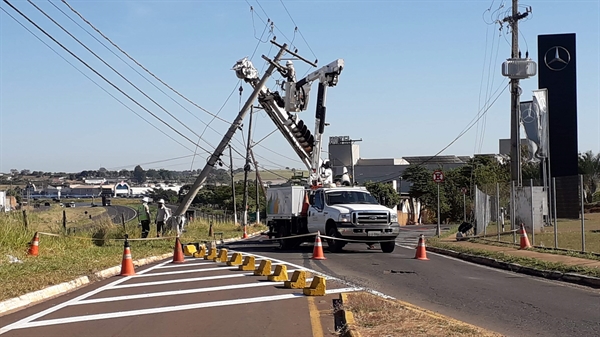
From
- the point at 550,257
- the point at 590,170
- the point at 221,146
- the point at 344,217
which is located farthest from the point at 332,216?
the point at 590,170

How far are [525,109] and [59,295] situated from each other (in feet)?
84.3

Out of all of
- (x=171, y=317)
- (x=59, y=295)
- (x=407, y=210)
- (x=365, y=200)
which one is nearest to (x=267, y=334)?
(x=171, y=317)

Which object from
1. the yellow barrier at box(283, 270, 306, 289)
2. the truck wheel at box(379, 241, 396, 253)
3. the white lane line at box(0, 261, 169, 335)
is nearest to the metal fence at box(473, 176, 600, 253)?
the truck wheel at box(379, 241, 396, 253)

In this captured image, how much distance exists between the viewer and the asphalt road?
30.6ft

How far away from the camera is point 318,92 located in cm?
2709

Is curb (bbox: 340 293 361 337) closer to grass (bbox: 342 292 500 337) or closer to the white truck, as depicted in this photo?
grass (bbox: 342 292 500 337)

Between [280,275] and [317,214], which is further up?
[317,214]

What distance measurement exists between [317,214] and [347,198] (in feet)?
3.85

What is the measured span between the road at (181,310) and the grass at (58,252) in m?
0.80

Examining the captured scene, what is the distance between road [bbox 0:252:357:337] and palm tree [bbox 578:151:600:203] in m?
46.9

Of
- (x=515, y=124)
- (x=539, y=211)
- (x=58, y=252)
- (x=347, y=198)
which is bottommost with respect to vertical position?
(x=58, y=252)

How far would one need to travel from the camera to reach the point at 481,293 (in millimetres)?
12414

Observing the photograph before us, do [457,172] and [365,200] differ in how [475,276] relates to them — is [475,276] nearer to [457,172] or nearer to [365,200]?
[365,200]

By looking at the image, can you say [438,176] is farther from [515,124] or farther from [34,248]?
[34,248]
